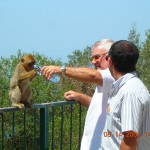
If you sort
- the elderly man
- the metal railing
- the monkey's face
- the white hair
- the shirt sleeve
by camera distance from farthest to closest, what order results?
the monkey's face
the metal railing
the white hair
the elderly man
the shirt sleeve

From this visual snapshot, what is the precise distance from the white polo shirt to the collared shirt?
49 centimetres

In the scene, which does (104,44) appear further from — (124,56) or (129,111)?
(129,111)

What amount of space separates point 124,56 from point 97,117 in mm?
952

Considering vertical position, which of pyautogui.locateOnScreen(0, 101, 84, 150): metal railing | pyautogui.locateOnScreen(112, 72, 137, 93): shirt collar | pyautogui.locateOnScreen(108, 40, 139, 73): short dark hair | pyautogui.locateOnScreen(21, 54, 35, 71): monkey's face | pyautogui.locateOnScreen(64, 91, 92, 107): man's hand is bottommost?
pyautogui.locateOnScreen(0, 101, 84, 150): metal railing

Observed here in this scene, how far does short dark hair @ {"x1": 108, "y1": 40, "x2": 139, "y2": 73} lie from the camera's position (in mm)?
3283

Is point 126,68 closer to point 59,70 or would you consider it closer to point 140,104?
point 140,104

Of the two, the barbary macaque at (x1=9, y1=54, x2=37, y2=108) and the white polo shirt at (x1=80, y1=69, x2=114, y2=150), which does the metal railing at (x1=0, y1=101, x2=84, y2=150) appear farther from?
the white polo shirt at (x1=80, y1=69, x2=114, y2=150)

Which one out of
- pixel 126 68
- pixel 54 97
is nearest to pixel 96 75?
pixel 126 68

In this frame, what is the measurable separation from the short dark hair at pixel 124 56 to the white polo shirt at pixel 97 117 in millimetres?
608

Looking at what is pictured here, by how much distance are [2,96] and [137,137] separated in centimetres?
2701

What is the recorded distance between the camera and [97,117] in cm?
406

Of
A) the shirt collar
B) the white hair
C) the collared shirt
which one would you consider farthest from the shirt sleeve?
the white hair

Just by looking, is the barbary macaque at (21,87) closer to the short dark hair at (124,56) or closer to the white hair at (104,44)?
the white hair at (104,44)

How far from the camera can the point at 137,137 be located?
321 centimetres
